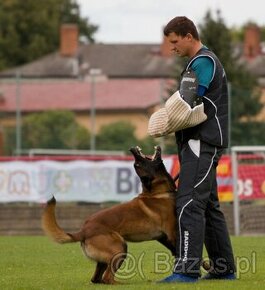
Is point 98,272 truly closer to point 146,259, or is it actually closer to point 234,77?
point 146,259

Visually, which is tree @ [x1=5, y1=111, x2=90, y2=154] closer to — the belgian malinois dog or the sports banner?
the sports banner

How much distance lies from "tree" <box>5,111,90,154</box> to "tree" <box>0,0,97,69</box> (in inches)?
1717

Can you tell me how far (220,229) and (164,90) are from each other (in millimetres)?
16267

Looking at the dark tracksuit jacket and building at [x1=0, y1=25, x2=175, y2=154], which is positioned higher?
building at [x1=0, y1=25, x2=175, y2=154]

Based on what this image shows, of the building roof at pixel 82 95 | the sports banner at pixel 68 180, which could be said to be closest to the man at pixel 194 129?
the sports banner at pixel 68 180

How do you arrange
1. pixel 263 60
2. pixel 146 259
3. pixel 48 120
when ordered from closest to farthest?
pixel 146 259 < pixel 48 120 < pixel 263 60

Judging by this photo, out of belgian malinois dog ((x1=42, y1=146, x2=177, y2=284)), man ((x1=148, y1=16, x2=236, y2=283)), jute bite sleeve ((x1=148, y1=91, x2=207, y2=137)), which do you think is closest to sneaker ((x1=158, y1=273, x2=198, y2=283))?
man ((x1=148, y1=16, x2=236, y2=283))

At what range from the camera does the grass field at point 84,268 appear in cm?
822

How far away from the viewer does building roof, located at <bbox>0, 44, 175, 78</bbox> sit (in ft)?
Result: 247

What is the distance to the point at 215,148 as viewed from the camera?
837 cm

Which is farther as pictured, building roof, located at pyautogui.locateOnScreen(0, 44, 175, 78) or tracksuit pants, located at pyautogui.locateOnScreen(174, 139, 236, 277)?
building roof, located at pyautogui.locateOnScreen(0, 44, 175, 78)

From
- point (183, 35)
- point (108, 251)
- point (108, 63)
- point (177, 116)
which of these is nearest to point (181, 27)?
point (183, 35)

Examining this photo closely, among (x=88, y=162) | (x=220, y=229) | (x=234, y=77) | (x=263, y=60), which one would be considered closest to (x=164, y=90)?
(x=88, y=162)

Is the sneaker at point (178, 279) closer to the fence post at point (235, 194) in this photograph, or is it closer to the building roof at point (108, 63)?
the fence post at point (235, 194)
